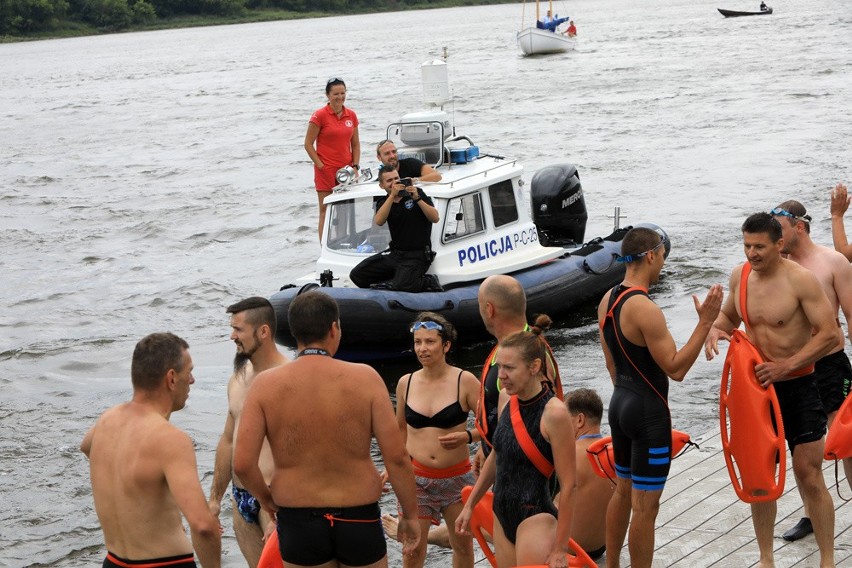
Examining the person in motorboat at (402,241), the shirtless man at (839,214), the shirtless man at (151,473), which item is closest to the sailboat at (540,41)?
the person in motorboat at (402,241)

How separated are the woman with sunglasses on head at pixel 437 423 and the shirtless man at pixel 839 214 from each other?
2426 mm

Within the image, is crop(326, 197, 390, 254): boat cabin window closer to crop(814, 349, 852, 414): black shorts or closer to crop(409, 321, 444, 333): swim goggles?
crop(409, 321, 444, 333): swim goggles

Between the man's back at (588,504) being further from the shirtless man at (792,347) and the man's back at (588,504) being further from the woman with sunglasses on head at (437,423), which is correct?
the shirtless man at (792,347)

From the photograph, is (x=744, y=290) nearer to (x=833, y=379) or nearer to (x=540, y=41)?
(x=833, y=379)

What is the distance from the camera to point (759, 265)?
19.1ft

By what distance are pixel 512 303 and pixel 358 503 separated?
125 cm

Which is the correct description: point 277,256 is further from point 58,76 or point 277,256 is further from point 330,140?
point 58,76

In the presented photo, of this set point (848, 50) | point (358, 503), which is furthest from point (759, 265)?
point (848, 50)

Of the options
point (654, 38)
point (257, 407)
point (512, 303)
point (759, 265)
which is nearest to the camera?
point (257, 407)

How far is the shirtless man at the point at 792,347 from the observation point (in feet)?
18.7

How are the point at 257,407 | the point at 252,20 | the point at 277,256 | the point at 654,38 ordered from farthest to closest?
the point at 252,20 → the point at 654,38 → the point at 277,256 → the point at 257,407

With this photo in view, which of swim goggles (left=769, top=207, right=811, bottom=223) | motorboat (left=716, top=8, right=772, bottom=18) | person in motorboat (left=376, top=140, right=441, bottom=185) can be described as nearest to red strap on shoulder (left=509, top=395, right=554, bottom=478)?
swim goggles (left=769, top=207, right=811, bottom=223)

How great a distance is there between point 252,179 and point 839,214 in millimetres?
23121

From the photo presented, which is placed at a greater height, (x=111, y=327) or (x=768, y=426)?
(x=768, y=426)
